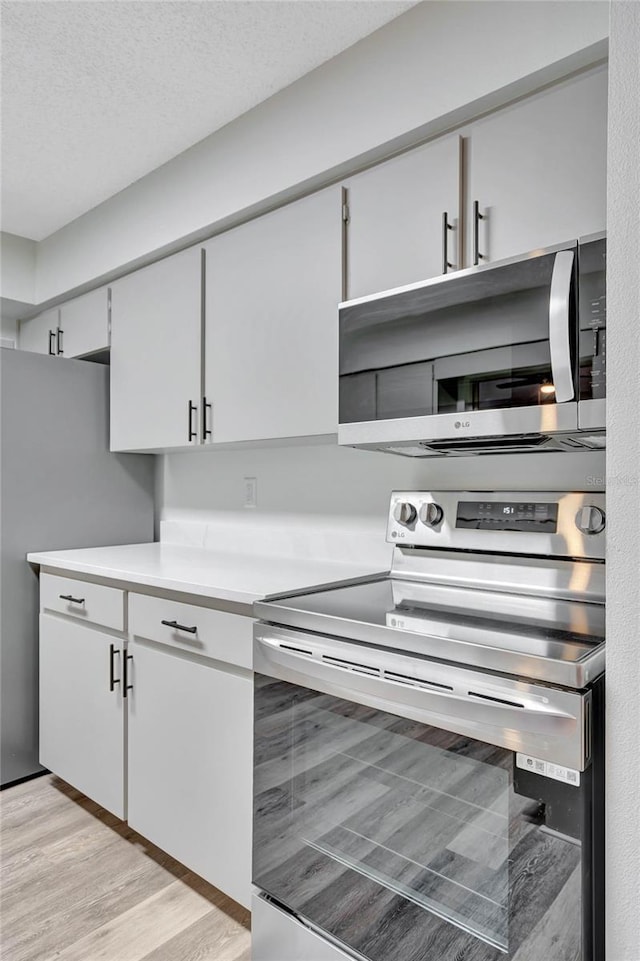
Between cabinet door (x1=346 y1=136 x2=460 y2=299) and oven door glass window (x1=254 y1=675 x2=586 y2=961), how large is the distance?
108 cm

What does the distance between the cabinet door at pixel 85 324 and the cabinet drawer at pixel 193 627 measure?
1.33 metres

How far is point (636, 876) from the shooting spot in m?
0.90

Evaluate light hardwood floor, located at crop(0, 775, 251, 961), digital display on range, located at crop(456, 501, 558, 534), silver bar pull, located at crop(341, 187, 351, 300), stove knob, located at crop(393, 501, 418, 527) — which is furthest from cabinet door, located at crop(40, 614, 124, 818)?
silver bar pull, located at crop(341, 187, 351, 300)

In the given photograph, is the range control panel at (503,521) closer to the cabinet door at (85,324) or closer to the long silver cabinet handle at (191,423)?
the long silver cabinet handle at (191,423)

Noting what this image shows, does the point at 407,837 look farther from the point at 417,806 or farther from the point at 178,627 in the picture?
the point at 178,627

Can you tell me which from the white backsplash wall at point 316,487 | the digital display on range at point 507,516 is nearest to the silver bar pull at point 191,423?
the white backsplash wall at point 316,487

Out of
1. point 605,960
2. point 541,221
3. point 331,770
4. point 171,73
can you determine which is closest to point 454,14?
point 541,221

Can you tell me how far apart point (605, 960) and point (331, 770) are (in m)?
0.57

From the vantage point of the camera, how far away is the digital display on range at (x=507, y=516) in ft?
4.96

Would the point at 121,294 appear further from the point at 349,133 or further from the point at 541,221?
the point at 541,221

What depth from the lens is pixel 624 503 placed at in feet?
3.04

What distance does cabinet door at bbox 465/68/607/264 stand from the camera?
51.4 inches

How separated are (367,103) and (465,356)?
860 mm

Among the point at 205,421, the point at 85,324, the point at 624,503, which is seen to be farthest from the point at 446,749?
the point at 85,324
